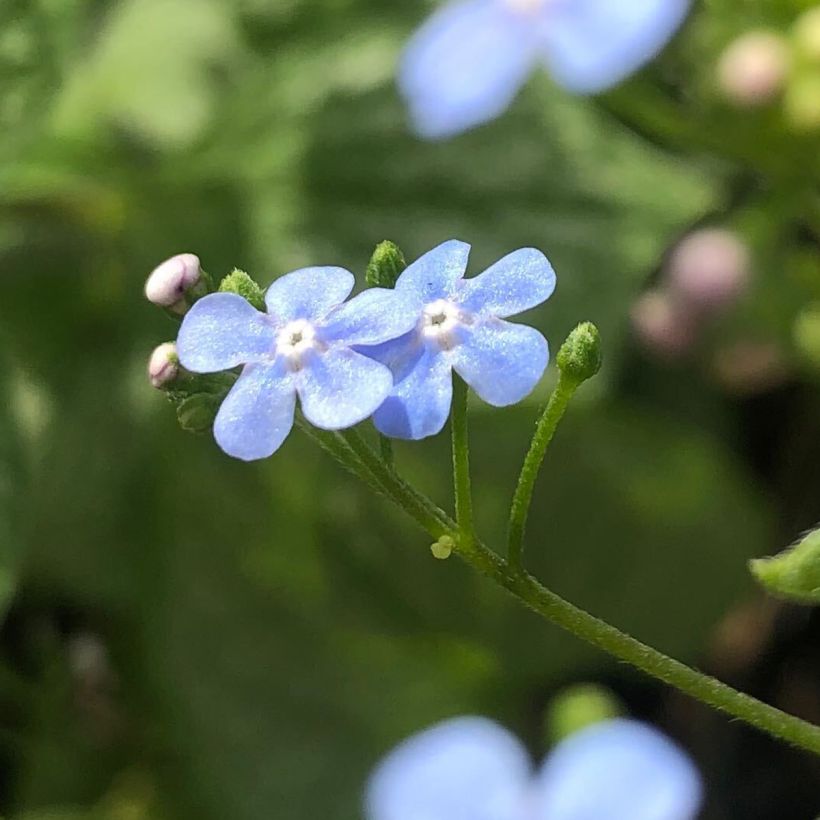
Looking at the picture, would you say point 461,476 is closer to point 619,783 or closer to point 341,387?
point 341,387

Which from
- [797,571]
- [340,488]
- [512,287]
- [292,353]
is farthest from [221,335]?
[340,488]

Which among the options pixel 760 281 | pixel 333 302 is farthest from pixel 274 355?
pixel 760 281

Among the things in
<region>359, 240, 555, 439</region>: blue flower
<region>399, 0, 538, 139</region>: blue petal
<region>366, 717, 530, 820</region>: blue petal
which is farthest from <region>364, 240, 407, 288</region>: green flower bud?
<region>399, 0, 538, 139</region>: blue petal

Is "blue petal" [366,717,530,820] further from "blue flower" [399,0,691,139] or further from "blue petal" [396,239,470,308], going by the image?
"blue flower" [399,0,691,139]

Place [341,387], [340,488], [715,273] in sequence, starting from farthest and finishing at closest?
[340,488], [715,273], [341,387]

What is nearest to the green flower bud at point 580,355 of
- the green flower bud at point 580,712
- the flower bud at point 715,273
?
the green flower bud at point 580,712

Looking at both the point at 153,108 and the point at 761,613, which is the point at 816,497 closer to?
the point at 761,613
